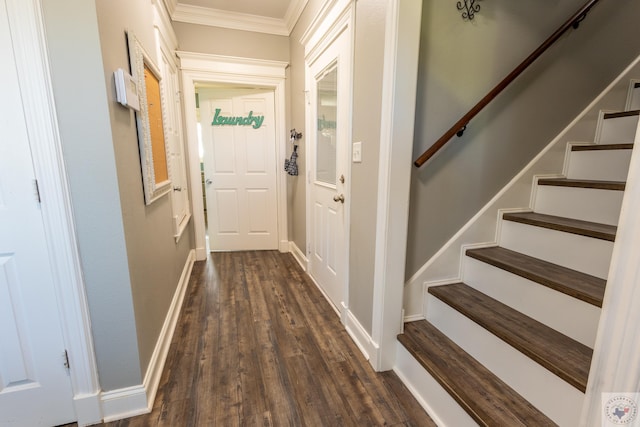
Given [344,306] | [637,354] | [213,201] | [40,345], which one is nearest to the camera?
[637,354]

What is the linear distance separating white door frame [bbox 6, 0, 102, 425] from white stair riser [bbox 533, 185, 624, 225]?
2.48 meters

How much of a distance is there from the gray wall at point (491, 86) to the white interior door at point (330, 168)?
53cm

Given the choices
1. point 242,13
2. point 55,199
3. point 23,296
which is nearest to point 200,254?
point 23,296

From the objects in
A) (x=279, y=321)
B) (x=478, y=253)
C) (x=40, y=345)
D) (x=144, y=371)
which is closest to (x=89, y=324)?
(x=40, y=345)

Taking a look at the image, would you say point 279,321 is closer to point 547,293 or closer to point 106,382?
point 106,382

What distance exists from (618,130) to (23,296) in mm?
3225

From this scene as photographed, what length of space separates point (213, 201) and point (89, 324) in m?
2.50

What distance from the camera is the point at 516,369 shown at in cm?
118

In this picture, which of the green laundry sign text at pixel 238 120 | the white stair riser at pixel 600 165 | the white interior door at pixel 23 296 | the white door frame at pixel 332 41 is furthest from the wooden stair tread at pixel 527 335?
the green laundry sign text at pixel 238 120

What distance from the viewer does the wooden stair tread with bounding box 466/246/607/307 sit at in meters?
1.15

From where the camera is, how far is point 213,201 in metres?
3.61

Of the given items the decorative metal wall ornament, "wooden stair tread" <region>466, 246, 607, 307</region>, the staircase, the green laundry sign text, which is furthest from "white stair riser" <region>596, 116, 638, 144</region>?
the green laundry sign text

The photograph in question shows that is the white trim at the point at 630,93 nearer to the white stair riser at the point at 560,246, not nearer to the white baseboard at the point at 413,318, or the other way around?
the white stair riser at the point at 560,246

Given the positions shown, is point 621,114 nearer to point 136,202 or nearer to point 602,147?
point 602,147
